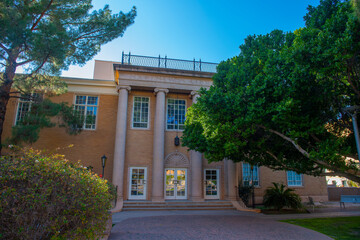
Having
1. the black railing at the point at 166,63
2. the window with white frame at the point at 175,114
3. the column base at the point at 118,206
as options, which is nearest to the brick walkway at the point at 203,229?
the column base at the point at 118,206

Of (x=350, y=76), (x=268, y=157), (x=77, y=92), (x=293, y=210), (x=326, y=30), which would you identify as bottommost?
(x=293, y=210)

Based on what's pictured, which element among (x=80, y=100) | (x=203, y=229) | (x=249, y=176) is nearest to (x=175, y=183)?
(x=249, y=176)

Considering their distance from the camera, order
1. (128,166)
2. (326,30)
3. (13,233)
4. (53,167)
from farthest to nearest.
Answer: (128,166) < (326,30) < (53,167) < (13,233)

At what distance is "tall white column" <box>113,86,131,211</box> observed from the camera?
1590 cm

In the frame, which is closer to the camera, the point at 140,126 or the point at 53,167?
the point at 53,167

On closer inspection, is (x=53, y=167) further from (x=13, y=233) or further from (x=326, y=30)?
(x=326, y=30)

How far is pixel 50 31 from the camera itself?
11695 millimetres

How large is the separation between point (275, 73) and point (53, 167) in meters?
7.97

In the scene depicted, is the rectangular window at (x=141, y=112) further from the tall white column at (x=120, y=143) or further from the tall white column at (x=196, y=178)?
the tall white column at (x=196, y=178)

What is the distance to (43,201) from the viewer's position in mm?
4004

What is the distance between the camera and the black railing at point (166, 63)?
738 inches

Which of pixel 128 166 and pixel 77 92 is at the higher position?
pixel 77 92

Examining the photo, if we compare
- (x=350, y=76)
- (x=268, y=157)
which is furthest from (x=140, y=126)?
(x=350, y=76)

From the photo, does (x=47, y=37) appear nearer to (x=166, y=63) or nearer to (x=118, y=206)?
(x=166, y=63)
